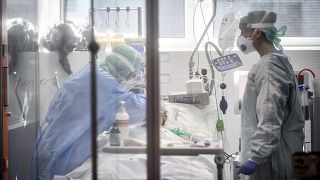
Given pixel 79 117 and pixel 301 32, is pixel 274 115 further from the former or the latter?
pixel 301 32

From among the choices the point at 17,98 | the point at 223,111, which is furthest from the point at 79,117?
the point at 223,111

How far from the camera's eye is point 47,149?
7.35 ft

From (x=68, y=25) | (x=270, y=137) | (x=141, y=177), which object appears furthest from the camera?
(x=68, y=25)

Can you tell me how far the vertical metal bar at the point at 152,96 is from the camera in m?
1.15

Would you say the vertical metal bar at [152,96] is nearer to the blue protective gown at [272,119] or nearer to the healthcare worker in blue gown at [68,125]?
the healthcare worker in blue gown at [68,125]

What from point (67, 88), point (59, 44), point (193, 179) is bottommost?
point (193, 179)

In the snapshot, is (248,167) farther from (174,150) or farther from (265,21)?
(265,21)

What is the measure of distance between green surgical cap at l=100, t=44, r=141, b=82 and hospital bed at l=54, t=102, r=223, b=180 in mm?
384

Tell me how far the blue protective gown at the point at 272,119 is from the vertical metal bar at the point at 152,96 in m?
1.05

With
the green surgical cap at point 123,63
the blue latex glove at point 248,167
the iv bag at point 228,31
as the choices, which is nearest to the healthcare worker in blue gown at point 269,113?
the blue latex glove at point 248,167

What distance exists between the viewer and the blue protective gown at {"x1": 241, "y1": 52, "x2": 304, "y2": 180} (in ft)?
6.80

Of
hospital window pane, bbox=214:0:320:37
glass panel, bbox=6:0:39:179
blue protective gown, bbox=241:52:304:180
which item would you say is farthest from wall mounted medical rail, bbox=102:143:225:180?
hospital window pane, bbox=214:0:320:37

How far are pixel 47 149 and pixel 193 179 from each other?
2.97 ft

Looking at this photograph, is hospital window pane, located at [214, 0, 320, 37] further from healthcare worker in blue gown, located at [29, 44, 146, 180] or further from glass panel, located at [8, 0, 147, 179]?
healthcare worker in blue gown, located at [29, 44, 146, 180]
